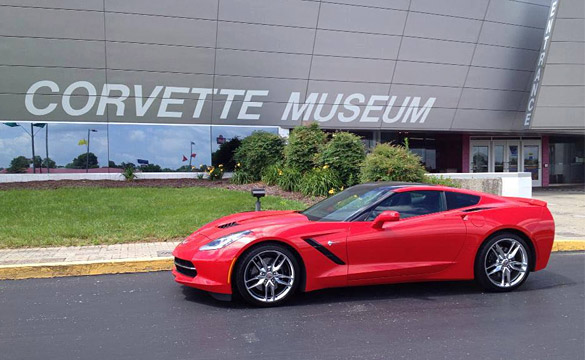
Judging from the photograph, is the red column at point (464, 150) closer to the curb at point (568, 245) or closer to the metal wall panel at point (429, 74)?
the metal wall panel at point (429, 74)

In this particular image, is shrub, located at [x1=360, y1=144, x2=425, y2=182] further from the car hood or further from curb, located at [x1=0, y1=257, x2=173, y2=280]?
curb, located at [x1=0, y1=257, x2=173, y2=280]

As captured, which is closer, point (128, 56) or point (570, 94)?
point (128, 56)

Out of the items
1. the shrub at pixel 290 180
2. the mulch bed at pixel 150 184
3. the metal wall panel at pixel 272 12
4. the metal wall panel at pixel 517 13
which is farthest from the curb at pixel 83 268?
the metal wall panel at pixel 517 13

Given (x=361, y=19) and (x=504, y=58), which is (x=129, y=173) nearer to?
(x=361, y=19)

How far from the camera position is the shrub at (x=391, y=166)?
464 inches

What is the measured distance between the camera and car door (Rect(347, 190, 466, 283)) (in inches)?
215

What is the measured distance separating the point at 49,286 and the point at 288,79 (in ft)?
46.5

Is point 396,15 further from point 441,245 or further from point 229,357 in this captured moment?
point 229,357

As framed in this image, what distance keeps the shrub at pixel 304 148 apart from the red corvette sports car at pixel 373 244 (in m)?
7.77

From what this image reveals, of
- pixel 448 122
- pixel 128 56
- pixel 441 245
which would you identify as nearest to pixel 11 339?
pixel 441 245

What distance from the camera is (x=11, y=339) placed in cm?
439

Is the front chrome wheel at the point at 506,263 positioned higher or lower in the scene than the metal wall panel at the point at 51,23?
lower

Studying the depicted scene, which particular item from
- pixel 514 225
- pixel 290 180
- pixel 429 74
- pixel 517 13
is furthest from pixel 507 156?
pixel 514 225

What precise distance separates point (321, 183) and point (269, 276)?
7537 mm
